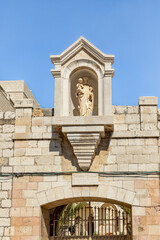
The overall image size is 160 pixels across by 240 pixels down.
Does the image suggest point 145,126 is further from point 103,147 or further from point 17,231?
point 17,231

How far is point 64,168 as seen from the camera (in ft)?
27.9

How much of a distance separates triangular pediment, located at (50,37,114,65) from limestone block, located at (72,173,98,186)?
2.78m

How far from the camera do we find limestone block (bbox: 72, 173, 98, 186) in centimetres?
831

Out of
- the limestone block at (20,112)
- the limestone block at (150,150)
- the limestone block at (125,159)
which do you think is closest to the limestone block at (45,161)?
the limestone block at (20,112)

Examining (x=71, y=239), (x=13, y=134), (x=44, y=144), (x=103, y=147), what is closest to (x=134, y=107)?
(x=103, y=147)

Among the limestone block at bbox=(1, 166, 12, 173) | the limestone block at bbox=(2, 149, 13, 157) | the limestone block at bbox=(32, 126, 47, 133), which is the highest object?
the limestone block at bbox=(32, 126, 47, 133)

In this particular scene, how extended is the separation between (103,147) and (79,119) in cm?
97

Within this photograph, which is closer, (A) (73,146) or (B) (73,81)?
(A) (73,146)

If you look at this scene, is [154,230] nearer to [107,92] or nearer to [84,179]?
[84,179]

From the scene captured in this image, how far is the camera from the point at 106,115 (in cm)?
832

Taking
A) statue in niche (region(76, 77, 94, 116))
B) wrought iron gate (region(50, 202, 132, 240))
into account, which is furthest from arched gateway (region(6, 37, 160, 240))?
wrought iron gate (region(50, 202, 132, 240))

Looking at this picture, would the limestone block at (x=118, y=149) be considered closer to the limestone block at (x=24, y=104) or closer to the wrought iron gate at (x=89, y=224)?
the wrought iron gate at (x=89, y=224)

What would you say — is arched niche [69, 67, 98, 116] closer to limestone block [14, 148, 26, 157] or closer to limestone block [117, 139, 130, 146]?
limestone block [117, 139, 130, 146]

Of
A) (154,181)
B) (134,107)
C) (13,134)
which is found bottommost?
(154,181)
